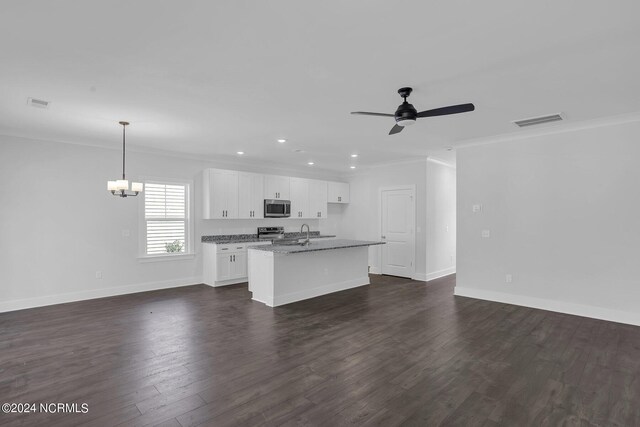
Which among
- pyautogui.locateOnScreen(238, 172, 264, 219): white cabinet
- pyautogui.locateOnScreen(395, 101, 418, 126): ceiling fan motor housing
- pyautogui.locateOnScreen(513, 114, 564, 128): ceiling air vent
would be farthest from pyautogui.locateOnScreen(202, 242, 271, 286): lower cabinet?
pyautogui.locateOnScreen(513, 114, 564, 128): ceiling air vent

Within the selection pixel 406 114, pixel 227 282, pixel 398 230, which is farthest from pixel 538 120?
pixel 227 282

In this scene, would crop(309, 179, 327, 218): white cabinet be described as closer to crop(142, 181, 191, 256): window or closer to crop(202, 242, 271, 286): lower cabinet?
crop(202, 242, 271, 286): lower cabinet

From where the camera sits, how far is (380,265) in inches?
322

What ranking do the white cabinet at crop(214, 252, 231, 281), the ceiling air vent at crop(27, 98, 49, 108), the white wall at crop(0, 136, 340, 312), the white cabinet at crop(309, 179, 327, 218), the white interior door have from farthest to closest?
the white cabinet at crop(309, 179, 327, 218)
the white interior door
the white cabinet at crop(214, 252, 231, 281)
the white wall at crop(0, 136, 340, 312)
the ceiling air vent at crop(27, 98, 49, 108)

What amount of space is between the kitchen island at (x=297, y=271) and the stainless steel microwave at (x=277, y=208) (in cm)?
202

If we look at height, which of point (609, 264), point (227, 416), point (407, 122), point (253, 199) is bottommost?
point (227, 416)

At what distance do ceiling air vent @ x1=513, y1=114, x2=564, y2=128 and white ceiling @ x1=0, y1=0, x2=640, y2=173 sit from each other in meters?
0.17

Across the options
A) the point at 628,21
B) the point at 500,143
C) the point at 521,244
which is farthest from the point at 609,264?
the point at 628,21

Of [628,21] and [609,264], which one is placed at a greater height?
[628,21]

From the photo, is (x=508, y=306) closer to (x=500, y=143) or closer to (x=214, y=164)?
(x=500, y=143)

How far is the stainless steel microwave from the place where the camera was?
767 cm

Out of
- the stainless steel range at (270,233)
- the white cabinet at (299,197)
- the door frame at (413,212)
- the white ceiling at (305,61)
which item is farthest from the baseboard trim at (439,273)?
the white ceiling at (305,61)

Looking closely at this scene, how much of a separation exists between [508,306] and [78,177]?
23.7 feet

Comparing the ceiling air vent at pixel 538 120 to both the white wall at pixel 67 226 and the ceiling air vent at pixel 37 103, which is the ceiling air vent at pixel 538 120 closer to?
the ceiling air vent at pixel 37 103
